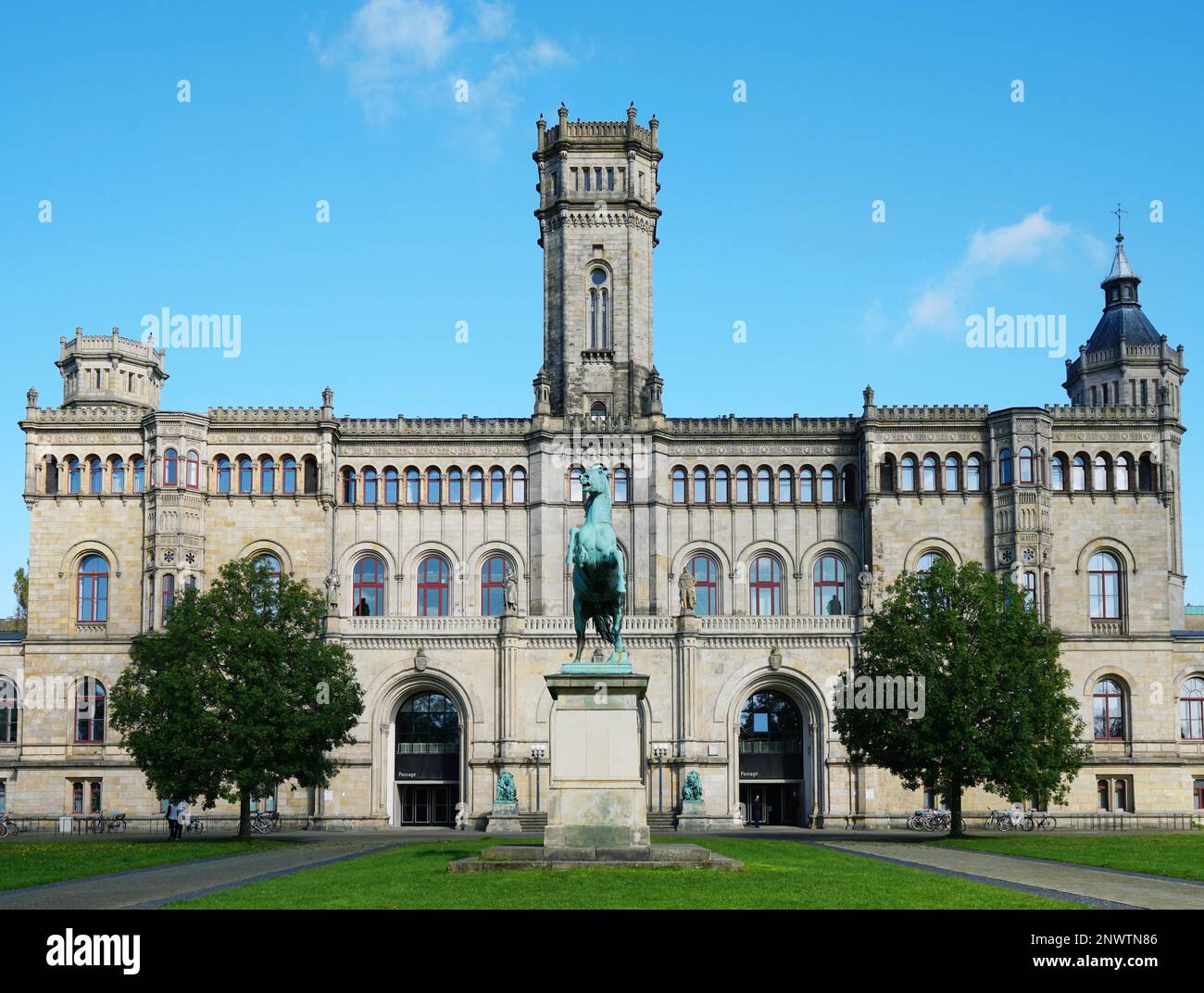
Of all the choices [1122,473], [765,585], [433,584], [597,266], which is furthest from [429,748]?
[1122,473]

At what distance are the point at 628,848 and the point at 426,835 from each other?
3310cm

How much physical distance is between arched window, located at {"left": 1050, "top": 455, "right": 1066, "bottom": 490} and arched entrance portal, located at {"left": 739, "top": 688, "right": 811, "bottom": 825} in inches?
803

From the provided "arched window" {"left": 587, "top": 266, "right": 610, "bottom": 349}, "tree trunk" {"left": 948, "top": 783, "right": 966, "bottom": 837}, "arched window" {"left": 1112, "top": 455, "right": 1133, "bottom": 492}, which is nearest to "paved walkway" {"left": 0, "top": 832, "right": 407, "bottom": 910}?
"tree trunk" {"left": 948, "top": 783, "right": 966, "bottom": 837}

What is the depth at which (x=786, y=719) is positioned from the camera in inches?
3179

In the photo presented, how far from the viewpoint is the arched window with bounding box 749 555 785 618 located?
8788 cm

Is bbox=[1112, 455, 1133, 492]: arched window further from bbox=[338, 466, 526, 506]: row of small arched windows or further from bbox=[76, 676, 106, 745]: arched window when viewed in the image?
bbox=[76, 676, 106, 745]: arched window

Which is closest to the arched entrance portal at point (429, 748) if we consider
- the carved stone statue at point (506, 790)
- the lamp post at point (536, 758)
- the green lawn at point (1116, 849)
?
the lamp post at point (536, 758)

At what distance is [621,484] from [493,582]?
9.35 metres

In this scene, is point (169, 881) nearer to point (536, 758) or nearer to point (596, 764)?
point (596, 764)

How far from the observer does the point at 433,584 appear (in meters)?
88.1

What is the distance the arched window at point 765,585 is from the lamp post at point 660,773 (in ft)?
44.9

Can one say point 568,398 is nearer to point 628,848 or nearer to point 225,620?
point 225,620
